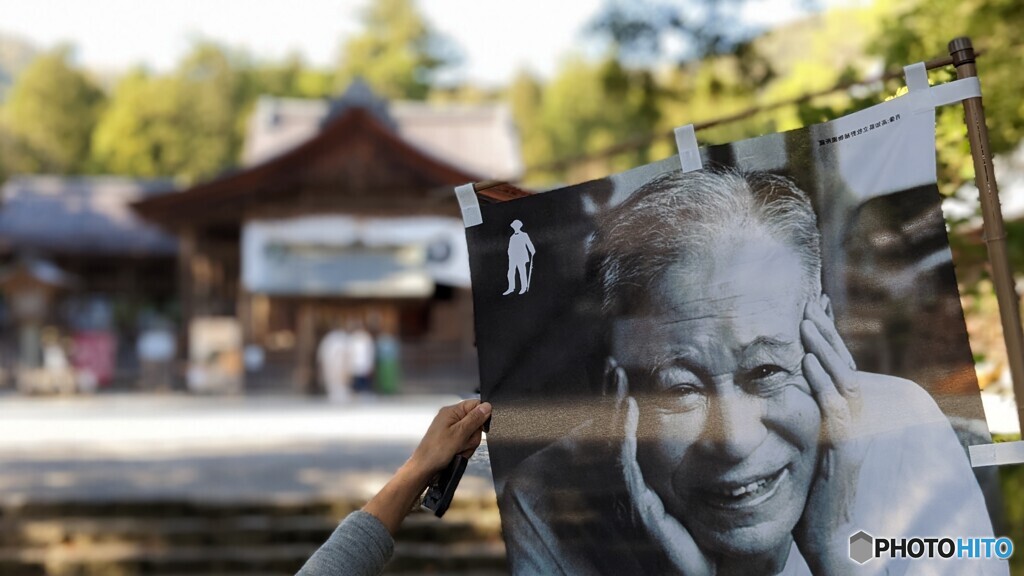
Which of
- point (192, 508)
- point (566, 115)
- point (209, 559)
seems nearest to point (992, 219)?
point (209, 559)

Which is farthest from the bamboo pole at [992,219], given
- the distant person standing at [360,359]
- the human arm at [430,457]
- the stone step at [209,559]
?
the distant person standing at [360,359]

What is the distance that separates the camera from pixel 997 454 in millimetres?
1121

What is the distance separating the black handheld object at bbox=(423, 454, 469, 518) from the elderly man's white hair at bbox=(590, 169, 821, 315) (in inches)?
13.5

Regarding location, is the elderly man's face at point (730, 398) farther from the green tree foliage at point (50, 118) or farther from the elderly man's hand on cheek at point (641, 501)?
the green tree foliage at point (50, 118)

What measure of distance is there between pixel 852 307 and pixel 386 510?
0.73 meters

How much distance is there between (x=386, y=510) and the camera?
4.13 feet

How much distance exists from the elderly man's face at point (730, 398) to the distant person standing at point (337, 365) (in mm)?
13676

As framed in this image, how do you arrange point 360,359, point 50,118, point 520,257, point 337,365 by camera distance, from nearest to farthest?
point 520,257, point 337,365, point 360,359, point 50,118

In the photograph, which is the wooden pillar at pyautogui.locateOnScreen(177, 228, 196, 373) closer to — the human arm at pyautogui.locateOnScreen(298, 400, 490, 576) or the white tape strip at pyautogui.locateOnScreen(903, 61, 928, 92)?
the human arm at pyautogui.locateOnScreen(298, 400, 490, 576)

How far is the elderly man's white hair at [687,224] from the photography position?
1.25 metres

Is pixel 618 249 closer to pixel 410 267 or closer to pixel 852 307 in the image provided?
pixel 852 307

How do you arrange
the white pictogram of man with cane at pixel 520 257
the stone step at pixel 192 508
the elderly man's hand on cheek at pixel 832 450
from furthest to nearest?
the stone step at pixel 192 508 → the white pictogram of man with cane at pixel 520 257 → the elderly man's hand on cheek at pixel 832 450

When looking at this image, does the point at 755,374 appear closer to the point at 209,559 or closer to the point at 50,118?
the point at 209,559

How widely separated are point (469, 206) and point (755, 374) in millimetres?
562
